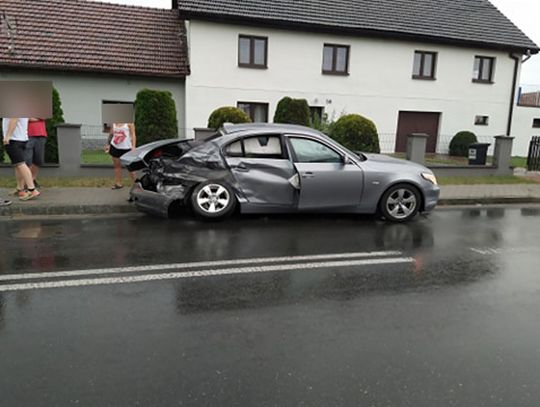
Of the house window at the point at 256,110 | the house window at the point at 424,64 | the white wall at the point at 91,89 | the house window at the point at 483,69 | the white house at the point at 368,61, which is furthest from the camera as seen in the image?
the house window at the point at 483,69

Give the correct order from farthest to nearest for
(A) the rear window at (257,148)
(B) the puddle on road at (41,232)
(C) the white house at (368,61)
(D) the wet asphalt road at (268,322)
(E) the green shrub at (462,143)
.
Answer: (E) the green shrub at (462,143)
(C) the white house at (368,61)
(A) the rear window at (257,148)
(B) the puddle on road at (41,232)
(D) the wet asphalt road at (268,322)

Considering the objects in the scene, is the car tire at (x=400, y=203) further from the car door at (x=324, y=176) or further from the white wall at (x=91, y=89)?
the white wall at (x=91, y=89)

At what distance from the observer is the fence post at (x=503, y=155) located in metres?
13.2

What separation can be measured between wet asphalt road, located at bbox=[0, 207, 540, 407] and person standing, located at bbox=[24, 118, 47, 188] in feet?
8.51

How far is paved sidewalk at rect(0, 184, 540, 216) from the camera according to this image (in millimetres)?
7938

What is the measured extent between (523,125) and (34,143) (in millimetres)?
22243

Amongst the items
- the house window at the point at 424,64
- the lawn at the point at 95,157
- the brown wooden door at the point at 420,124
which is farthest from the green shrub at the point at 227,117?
the house window at the point at 424,64

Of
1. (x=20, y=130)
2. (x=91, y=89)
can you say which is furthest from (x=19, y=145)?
(x=91, y=89)

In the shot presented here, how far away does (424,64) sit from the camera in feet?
69.6

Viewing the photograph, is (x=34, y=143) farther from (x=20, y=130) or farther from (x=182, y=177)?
(x=182, y=177)

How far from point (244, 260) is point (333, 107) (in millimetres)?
15603

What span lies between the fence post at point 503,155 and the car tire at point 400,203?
274 inches

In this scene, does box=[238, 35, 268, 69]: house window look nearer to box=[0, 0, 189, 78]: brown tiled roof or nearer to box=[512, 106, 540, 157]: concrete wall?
box=[0, 0, 189, 78]: brown tiled roof

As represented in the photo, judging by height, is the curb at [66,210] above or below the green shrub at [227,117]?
below
